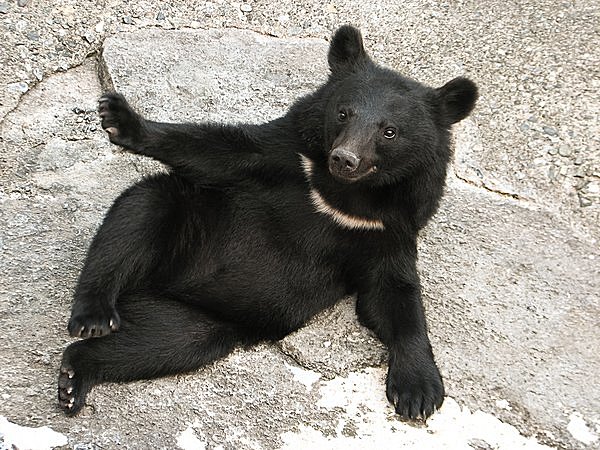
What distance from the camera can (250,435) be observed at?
3438 millimetres

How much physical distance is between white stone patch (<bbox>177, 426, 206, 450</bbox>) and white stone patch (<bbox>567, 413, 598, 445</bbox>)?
1.49 meters

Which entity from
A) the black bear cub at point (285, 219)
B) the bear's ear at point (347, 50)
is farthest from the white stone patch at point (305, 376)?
the bear's ear at point (347, 50)

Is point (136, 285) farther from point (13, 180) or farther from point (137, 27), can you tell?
point (137, 27)

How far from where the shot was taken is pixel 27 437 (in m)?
3.27

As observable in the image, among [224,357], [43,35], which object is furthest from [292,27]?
[224,357]

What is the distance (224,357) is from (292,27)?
274cm

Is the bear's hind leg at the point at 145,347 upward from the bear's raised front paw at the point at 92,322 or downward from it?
downward

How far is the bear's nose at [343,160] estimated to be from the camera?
3547mm

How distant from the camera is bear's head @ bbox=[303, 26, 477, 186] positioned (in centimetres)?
373

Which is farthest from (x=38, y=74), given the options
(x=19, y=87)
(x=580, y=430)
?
(x=580, y=430)

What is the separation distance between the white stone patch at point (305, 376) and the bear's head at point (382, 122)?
827 millimetres

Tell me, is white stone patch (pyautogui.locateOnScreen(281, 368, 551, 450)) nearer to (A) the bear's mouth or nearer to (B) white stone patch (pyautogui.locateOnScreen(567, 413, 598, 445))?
(B) white stone patch (pyautogui.locateOnScreen(567, 413, 598, 445))

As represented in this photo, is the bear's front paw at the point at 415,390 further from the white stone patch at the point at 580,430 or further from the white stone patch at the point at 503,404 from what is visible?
the white stone patch at the point at 580,430

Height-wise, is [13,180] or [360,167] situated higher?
[360,167]
